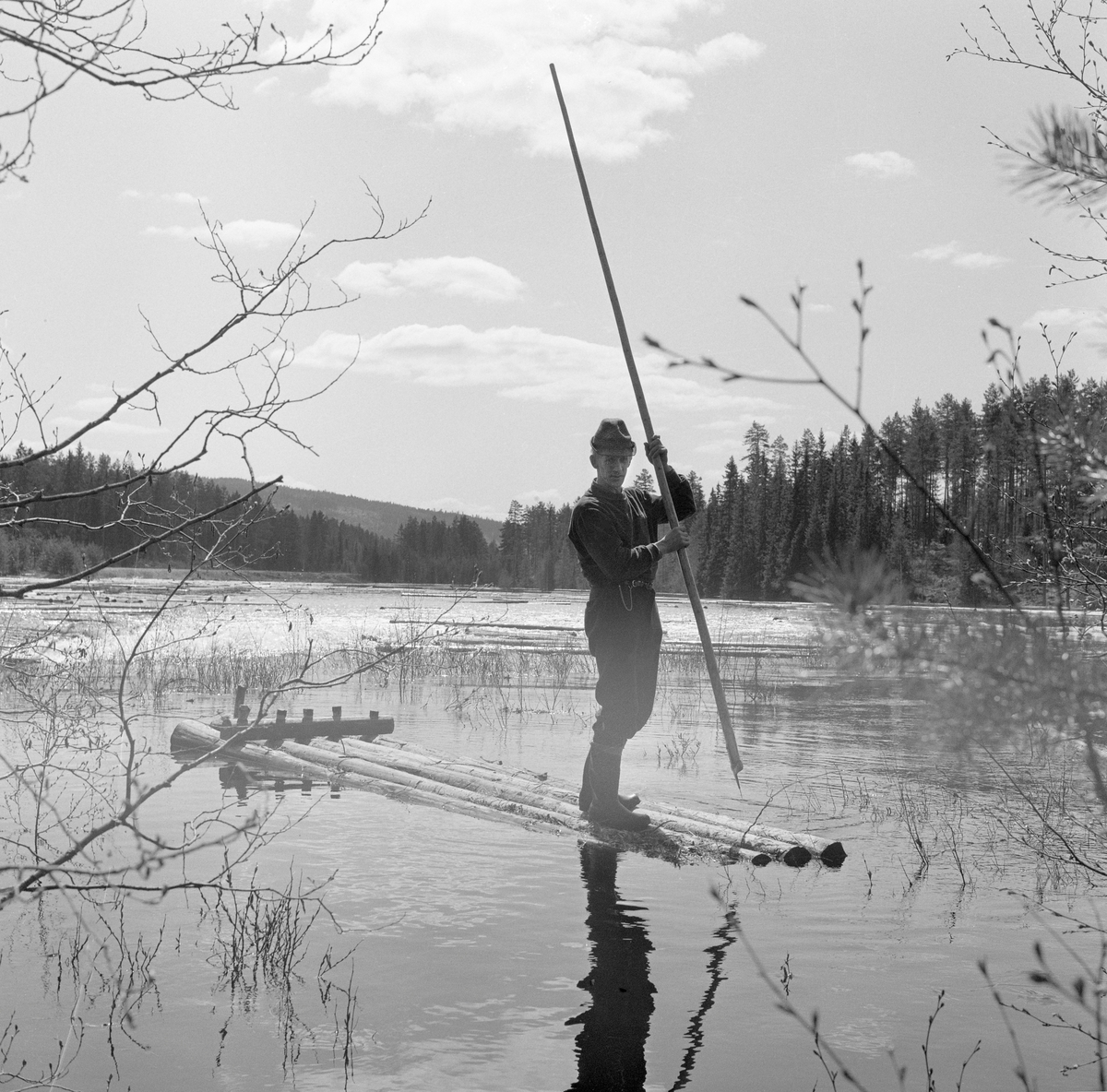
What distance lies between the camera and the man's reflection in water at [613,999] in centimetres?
438

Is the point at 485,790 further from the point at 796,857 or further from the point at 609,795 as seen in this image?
the point at 796,857

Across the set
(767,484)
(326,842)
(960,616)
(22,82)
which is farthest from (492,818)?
(767,484)

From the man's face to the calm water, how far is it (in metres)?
1.62

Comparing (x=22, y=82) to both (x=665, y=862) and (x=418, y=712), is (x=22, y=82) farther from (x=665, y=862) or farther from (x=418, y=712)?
(x=418, y=712)

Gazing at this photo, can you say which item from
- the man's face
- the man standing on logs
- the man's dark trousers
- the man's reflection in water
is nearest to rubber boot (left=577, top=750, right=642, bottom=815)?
the man standing on logs

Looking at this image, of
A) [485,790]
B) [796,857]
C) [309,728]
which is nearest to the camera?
[796,857]

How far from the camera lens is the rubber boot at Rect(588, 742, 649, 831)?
24.4ft

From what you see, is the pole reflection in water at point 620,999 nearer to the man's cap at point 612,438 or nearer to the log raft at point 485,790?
the log raft at point 485,790

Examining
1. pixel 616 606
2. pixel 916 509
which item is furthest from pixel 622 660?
pixel 916 509

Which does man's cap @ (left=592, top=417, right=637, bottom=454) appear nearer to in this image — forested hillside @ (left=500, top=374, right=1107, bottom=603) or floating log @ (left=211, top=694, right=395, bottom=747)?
forested hillside @ (left=500, top=374, right=1107, bottom=603)

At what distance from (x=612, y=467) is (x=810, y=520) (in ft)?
290

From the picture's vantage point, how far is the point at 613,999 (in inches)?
199

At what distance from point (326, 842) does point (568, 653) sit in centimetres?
1737

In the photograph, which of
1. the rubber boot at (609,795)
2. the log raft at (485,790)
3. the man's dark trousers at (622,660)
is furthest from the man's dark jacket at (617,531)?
the log raft at (485,790)
